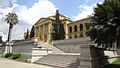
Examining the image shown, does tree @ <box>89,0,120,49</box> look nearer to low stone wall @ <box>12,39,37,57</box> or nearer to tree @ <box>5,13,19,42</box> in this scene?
low stone wall @ <box>12,39,37,57</box>

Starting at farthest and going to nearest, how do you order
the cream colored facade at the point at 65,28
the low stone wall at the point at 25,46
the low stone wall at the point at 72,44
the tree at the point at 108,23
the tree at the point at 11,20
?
the cream colored facade at the point at 65,28
the tree at the point at 11,20
the low stone wall at the point at 25,46
the low stone wall at the point at 72,44
the tree at the point at 108,23

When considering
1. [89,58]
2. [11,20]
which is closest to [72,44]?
[89,58]

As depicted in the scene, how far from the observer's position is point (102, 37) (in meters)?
10.7

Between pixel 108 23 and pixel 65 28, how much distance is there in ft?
112

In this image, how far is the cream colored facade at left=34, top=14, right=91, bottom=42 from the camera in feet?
133

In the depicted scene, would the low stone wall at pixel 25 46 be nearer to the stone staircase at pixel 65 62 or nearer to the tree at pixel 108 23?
the stone staircase at pixel 65 62

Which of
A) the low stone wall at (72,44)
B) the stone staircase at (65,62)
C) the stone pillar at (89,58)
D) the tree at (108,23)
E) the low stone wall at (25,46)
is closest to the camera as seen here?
the tree at (108,23)

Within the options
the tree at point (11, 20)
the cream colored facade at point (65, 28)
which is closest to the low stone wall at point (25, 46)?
the tree at point (11, 20)

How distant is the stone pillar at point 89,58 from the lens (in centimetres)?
1054

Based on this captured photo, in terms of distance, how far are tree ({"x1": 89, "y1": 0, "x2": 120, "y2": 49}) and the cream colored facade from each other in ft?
89.7

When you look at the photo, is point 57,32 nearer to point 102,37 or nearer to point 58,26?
point 58,26

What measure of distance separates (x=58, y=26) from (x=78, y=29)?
7575mm

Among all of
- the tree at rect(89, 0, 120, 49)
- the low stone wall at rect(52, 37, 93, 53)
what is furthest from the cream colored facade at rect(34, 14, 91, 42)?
the tree at rect(89, 0, 120, 49)

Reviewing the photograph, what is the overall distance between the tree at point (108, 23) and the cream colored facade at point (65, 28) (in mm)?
27342
